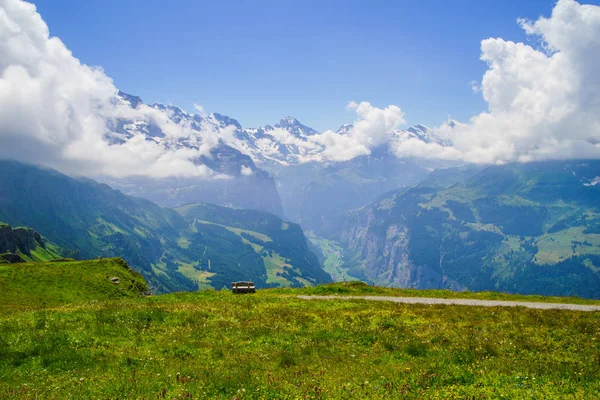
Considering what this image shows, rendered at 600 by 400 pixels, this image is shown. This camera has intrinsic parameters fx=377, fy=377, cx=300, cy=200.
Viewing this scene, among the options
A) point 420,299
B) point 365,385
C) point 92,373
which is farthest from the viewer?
point 420,299

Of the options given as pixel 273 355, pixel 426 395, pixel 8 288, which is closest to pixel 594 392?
pixel 426 395

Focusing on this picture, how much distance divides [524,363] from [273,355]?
1143cm

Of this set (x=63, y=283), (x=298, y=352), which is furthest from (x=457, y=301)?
(x=63, y=283)

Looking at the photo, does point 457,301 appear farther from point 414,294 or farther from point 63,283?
point 63,283

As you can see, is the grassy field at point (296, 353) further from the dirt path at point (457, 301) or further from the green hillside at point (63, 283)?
the green hillside at point (63, 283)

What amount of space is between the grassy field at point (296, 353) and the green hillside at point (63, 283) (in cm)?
1572

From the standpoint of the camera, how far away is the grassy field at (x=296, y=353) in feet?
46.3

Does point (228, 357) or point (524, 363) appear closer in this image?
point (524, 363)

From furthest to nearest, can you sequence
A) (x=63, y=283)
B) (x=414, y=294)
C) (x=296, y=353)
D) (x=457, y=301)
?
(x=63, y=283) → (x=414, y=294) → (x=457, y=301) → (x=296, y=353)

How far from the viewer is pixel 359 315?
88.1ft

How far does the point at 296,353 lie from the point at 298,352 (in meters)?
0.19

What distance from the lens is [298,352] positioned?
1911 cm

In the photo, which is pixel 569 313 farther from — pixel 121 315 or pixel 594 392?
pixel 121 315

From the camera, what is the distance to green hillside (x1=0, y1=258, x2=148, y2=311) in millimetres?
38875
